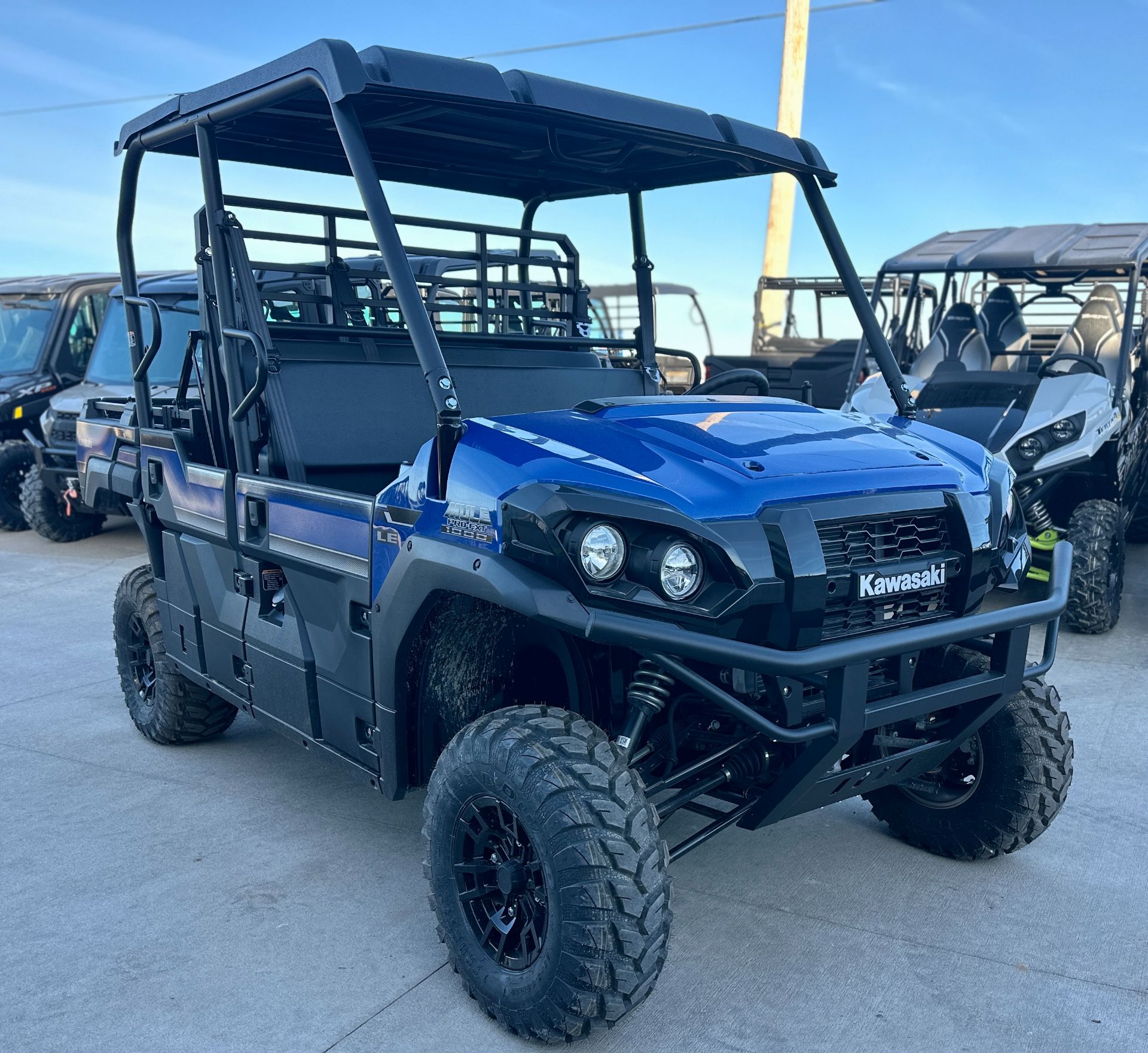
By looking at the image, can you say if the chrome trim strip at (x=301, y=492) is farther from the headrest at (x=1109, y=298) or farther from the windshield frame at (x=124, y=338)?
the headrest at (x=1109, y=298)

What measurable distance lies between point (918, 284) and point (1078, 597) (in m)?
3.25

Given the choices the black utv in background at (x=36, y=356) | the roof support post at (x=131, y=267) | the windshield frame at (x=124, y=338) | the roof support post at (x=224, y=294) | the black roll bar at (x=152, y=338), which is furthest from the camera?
the black utv in background at (x=36, y=356)

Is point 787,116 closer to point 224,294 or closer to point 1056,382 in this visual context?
point 1056,382

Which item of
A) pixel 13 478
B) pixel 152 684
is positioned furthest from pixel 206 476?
pixel 13 478

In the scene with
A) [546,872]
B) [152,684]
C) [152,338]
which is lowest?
[152,684]

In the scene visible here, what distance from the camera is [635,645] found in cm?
230

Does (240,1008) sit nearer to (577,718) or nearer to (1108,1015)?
(577,718)

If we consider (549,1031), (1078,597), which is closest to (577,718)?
(549,1031)

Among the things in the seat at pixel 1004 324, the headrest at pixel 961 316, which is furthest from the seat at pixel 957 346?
the seat at pixel 1004 324

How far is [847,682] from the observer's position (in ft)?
7.84

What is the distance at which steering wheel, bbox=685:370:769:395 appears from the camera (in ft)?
12.7

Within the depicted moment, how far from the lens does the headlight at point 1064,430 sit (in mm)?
6340

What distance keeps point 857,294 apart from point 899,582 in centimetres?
135

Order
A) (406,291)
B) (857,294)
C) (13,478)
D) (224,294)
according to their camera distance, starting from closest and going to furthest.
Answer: (406,291), (224,294), (857,294), (13,478)
